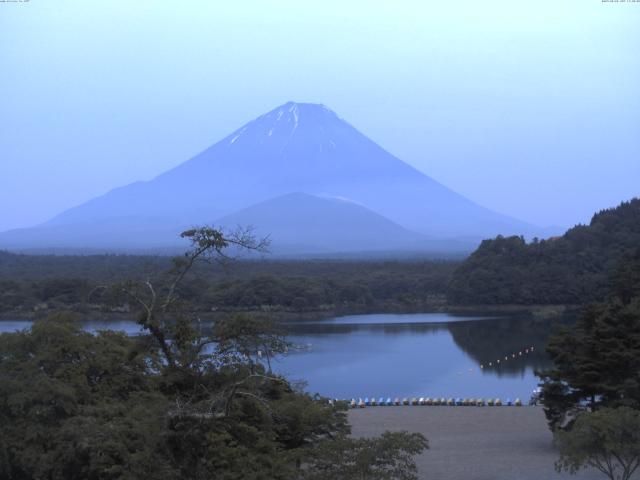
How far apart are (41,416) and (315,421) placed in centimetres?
279

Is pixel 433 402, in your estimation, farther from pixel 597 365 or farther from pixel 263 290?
pixel 263 290

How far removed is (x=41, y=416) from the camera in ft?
30.0

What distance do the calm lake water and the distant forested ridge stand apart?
4952 millimetres

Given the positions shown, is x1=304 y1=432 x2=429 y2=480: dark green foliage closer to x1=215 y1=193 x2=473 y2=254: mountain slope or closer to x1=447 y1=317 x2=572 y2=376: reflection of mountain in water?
x1=447 y1=317 x2=572 y2=376: reflection of mountain in water

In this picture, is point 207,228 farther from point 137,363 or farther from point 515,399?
point 515,399

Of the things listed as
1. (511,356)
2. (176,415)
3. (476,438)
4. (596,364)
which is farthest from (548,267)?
(176,415)

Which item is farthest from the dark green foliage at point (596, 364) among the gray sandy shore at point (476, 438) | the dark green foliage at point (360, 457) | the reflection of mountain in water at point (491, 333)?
the reflection of mountain in water at point (491, 333)

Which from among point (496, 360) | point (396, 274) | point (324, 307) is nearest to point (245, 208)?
point (396, 274)

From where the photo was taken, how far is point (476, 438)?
14.8 meters

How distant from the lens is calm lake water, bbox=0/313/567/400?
2280cm

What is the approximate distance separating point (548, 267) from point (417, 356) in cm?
1988

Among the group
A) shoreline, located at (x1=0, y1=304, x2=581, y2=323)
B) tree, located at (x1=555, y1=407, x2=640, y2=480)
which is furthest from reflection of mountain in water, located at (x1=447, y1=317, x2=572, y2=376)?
tree, located at (x1=555, y1=407, x2=640, y2=480)

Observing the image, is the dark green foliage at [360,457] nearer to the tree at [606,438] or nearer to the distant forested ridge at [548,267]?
the tree at [606,438]

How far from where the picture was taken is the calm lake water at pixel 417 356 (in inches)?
898
